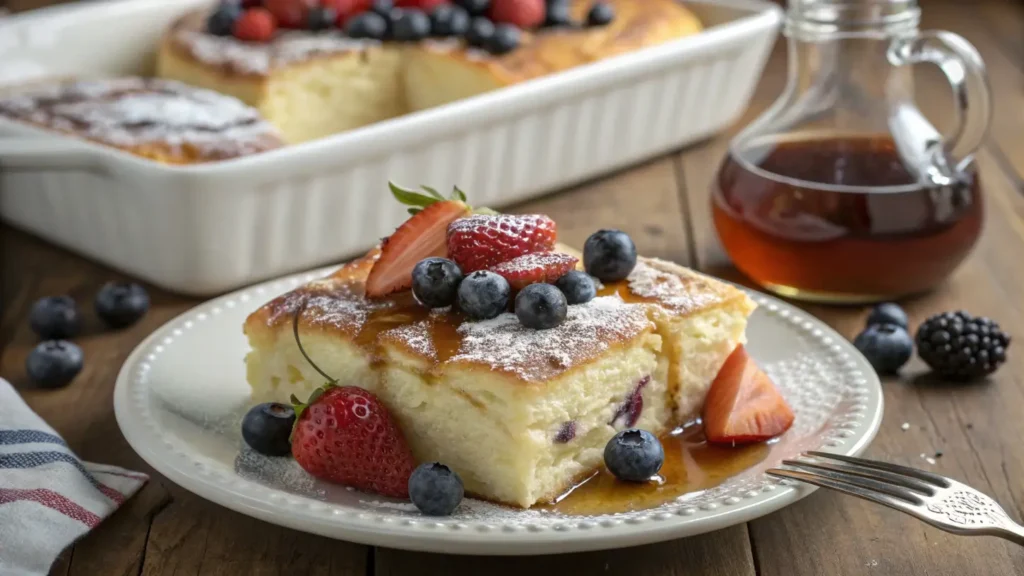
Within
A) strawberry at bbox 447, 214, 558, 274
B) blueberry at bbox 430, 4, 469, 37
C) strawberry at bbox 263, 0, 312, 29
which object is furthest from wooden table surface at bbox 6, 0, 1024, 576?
strawberry at bbox 263, 0, 312, 29

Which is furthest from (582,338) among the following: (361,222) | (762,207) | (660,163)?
(660,163)

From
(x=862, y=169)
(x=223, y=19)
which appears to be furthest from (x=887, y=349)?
(x=223, y=19)

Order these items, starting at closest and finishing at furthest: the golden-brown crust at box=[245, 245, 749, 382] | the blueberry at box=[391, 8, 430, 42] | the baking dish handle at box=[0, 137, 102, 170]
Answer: the golden-brown crust at box=[245, 245, 749, 382], the baking dish handle at box=[0, 137, 102, 170], the blueberry at box=[391, 8, 430, 42]

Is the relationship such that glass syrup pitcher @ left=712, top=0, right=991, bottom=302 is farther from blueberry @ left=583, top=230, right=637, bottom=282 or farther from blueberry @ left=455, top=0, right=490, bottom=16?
blueberry @ left=455, top=0, right=490, bottom=16

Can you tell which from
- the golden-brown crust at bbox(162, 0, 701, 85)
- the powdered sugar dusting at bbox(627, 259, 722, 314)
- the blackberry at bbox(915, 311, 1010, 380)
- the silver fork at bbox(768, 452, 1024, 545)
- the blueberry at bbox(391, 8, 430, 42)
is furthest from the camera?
the blueberry at bbox(391, 8, 430, 42)

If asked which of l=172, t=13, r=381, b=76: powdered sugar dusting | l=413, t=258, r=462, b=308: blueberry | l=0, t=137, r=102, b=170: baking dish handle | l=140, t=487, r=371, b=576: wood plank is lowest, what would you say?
l=140, t=487, r=371, b=576: wood plank

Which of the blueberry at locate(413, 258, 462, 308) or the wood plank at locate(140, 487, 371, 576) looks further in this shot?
the blueberry at locate(413, 258, 462, 308)

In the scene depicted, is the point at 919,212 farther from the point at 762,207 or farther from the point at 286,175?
the point at 286,175

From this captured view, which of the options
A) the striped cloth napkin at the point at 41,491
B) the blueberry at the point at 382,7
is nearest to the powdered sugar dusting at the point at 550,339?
the striped cloth napkin at the point at 41,491

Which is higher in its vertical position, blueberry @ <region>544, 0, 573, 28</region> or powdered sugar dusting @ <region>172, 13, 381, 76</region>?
blueberry @ <region>544, 0, 573, 28</region>
